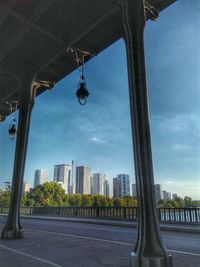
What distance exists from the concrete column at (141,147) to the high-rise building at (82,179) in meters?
57.2

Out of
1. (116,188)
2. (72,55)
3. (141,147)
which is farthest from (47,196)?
(141,147)

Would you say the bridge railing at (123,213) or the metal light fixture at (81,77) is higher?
the metal light fixture at (81,77)

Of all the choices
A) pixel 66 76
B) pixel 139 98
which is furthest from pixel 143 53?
pixel 66 76

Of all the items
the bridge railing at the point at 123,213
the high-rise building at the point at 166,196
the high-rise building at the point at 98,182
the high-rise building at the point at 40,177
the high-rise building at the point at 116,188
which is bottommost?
the bridge railing at the point at 123,213

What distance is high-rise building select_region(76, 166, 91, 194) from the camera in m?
60.2

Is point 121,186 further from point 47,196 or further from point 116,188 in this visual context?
point 47,196

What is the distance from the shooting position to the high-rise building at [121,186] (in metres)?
41.4

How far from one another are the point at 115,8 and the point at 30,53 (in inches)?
105

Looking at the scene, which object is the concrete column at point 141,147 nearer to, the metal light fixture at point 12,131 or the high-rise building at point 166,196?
the metal light fixture at point 12,131

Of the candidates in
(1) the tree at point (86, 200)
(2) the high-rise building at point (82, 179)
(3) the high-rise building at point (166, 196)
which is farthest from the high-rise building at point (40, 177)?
(3) the high-rise building at point (166, 196)

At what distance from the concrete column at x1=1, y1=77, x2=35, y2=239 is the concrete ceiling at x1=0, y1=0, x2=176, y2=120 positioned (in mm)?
585

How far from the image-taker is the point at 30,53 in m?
6.64

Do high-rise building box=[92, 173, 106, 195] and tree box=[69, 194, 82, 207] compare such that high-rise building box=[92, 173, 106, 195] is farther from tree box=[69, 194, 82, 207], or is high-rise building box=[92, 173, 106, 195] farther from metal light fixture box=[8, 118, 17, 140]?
metal light fixture box=[8, 118, 17, 140]

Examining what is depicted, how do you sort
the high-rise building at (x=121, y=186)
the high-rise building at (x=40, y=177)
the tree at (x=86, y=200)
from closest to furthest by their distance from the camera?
the high-rise building at (x=121, y=186)
the tree at (x=86, y=200)
the high-rise building at (x=40, y=177)
